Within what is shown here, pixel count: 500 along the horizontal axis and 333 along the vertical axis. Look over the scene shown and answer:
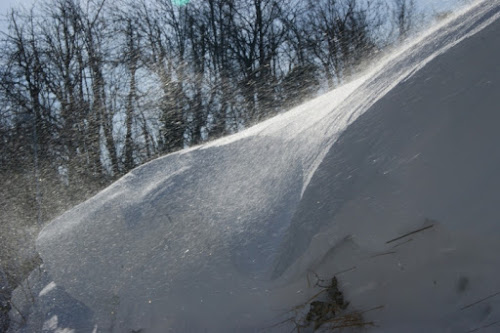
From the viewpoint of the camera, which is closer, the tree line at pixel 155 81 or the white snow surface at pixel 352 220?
the white snow surface at pixel 352 220

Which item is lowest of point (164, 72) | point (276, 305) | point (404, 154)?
point (276, 305)

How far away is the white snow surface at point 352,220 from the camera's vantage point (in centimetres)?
137

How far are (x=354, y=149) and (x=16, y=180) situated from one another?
9.14 metres

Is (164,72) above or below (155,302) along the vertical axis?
above

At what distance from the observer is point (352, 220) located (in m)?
1.48

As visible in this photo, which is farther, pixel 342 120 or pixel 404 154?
pixel 342 120

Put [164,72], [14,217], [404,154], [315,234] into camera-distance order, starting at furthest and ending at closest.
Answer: [164,72] < [14,217] < [315,234] < [404,154]

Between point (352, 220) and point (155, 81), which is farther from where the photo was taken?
point (155, 81)

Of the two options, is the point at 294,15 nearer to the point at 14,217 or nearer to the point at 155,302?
the point at 14,217

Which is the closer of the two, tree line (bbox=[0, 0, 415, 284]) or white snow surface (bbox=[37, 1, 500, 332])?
white snow surface (bbox=[37, 1, 500, 332])

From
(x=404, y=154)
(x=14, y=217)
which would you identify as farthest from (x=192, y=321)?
(x=14, y=217)

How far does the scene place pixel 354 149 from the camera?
5.10 feet

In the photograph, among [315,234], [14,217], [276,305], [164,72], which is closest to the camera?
[315,234]

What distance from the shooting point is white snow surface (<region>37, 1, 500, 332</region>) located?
53.8 inches
